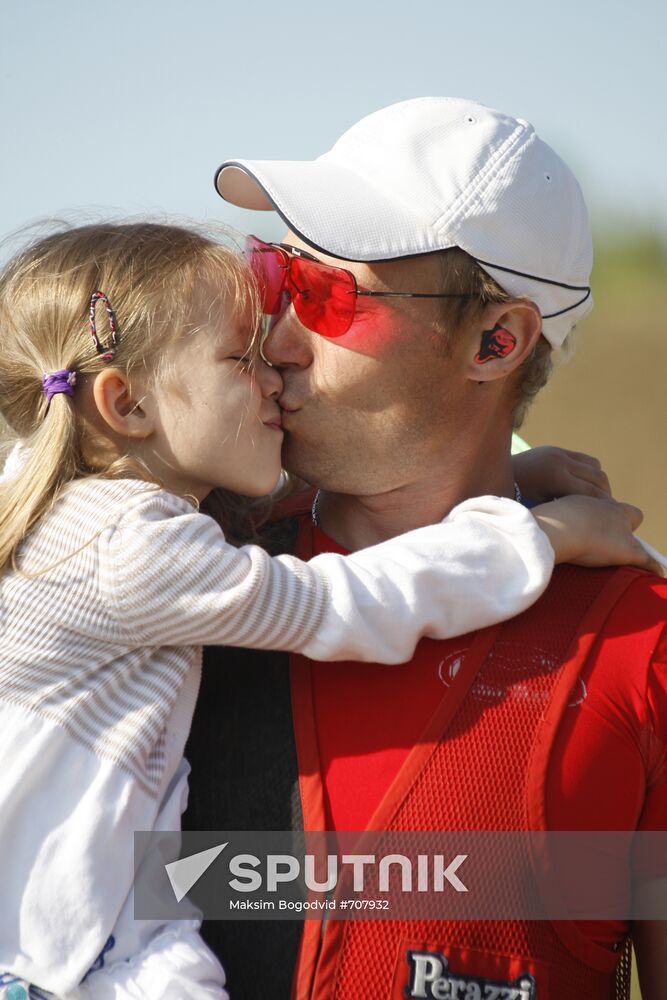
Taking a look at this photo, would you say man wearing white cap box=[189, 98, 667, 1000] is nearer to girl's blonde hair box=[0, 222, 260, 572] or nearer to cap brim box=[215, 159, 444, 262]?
cap brim box=[215, 159, 444, 262]

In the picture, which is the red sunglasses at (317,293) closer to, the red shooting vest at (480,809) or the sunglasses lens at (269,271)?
the sunglasses lens at (269,271)

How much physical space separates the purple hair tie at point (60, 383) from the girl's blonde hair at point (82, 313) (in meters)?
0.01

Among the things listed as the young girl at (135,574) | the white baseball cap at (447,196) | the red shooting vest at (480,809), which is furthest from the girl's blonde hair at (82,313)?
the red shooting vest at (480,809)

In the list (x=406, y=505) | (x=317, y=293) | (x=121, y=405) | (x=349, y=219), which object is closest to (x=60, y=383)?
(x=121, y=405)

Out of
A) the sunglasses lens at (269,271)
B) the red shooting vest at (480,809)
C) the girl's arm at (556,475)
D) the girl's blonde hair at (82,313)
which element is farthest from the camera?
the girl's arm at (556,475)

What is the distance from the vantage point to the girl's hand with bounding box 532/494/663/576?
2375 millimetres

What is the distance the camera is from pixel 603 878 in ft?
7.09

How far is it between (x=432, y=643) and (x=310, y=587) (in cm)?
29

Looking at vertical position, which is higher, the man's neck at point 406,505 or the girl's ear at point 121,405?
the girl's ear at point 121,405

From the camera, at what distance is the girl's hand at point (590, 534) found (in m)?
2.38

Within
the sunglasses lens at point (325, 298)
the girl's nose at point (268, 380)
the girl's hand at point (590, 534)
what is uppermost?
the sunglasses lens at point (325, 298)

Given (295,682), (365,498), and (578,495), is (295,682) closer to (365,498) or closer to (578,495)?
(365,498)

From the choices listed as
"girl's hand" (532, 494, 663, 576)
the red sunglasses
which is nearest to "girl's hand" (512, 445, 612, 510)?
"girl's hand" (532, 494, 663, 576)

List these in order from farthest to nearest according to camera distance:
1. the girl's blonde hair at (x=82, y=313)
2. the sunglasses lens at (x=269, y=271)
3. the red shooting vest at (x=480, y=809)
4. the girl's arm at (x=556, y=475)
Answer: the girl's arm at (x=556, y=475)
the sunglasses lens at (x=269, y=271)
the girl's blonde hair at (x=82, y=313)
the red shooting vest at (x=480, y=809)
